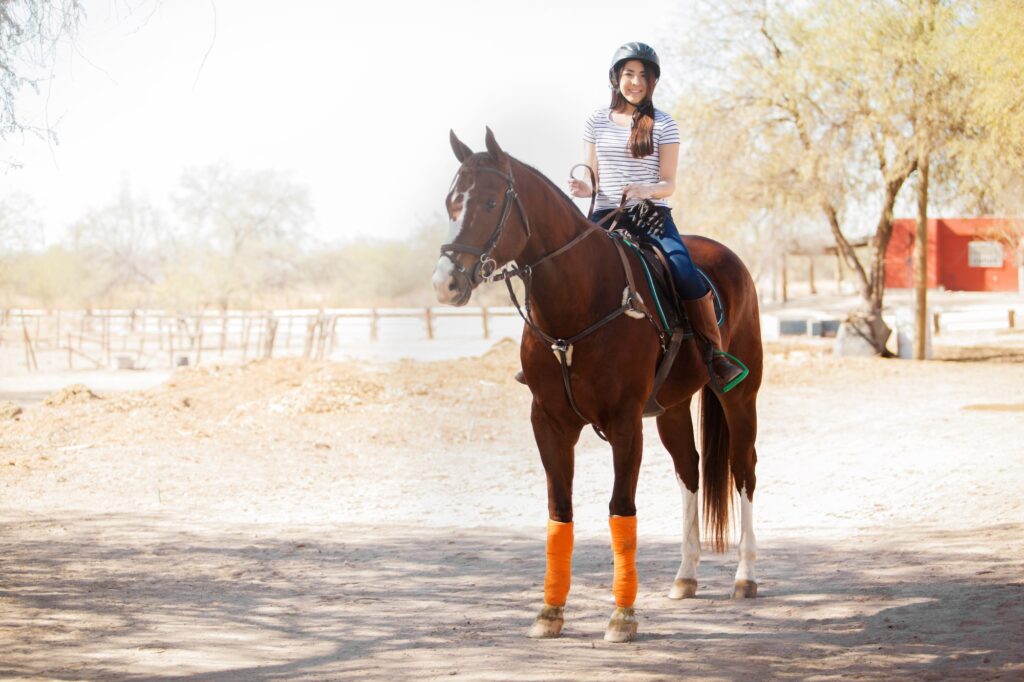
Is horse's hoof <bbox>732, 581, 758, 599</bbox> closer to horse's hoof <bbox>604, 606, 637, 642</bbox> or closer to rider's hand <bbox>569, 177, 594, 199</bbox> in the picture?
horse's hoof <bbox>604, 606, 637, 642</bbox>

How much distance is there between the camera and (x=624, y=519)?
485cm

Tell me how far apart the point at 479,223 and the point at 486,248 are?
11 cm

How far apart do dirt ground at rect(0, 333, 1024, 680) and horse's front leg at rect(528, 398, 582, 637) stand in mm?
136

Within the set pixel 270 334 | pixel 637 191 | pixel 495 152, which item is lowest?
pixel 270 334

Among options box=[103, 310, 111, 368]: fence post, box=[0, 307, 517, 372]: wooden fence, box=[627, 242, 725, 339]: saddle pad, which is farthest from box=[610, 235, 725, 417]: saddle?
box=[103, 310, 111, 368]: fence post

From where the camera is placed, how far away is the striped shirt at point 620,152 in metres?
5.13

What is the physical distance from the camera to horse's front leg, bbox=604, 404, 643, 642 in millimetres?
4766

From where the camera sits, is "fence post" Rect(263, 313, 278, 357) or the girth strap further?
"fence post" Rect(263, 313, 278, 357)

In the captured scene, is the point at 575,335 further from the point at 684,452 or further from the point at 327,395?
the point at 327,395

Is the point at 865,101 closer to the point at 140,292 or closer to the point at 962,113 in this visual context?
the point at 962,113

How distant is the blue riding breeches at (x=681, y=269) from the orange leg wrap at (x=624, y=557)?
1.20m

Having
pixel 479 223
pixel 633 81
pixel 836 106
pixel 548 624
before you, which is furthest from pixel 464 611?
pixel 836 106

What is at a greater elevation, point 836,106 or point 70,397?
point 836,106

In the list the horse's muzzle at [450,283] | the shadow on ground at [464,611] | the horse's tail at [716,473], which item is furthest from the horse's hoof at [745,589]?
the horse's muzzle at [450,283]
